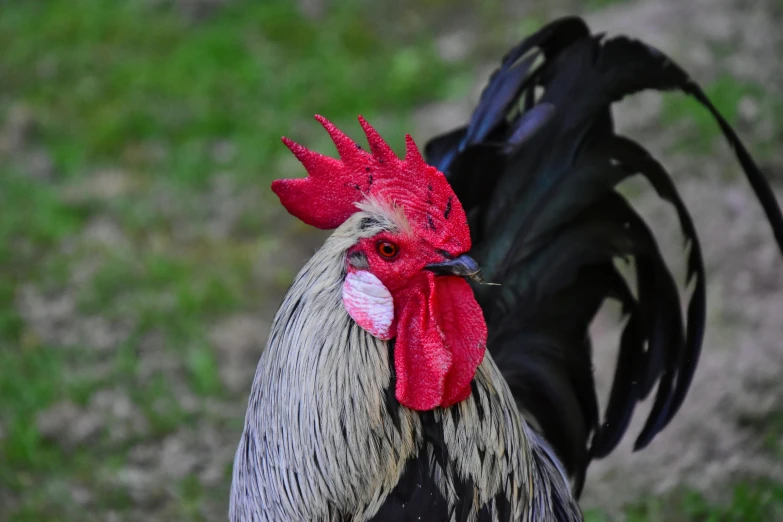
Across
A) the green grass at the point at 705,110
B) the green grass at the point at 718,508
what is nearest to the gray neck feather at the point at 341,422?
the green grass at the point at 718,508

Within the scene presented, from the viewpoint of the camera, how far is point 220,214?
5.24 m

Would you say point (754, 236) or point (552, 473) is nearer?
point (552, 473)

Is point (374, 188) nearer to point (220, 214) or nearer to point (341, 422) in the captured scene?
point (341, 422)

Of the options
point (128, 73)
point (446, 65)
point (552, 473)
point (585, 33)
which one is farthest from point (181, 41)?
point (552, 473)

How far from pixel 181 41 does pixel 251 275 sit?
2.77m

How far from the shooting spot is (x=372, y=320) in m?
1.91

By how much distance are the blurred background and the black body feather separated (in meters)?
0.89

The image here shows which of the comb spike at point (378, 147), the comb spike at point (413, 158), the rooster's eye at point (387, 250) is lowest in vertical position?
the rooster's eye at point (387, 250)

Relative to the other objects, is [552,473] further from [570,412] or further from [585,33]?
[585,33]

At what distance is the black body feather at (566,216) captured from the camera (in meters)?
2.54

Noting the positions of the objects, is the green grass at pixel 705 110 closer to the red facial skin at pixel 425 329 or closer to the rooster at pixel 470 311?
the rooster at pixel 470 311

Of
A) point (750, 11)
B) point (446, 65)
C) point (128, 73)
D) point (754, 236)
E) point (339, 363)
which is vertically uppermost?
point (128, 73)

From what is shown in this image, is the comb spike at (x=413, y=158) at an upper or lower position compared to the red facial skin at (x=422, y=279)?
upper

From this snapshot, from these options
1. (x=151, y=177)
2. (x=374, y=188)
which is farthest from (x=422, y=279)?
(x=151, y=177)
